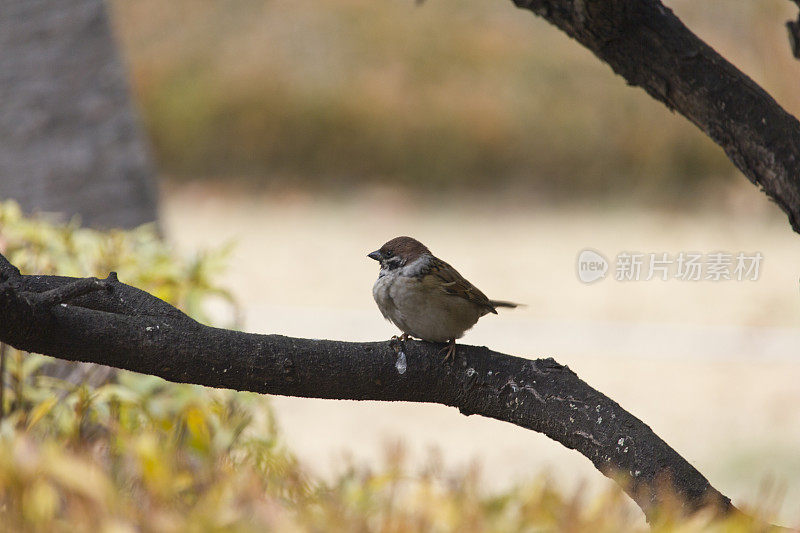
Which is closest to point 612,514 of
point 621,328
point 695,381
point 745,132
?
point 745,132

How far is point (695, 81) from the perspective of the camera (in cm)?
260

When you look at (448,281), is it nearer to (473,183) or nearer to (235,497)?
(235,497)

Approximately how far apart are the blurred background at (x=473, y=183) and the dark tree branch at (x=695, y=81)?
203 inches

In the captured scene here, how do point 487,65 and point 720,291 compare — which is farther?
point 487,65

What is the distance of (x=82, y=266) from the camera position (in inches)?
156

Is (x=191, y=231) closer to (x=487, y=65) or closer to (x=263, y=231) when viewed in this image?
(x=263, y=231)

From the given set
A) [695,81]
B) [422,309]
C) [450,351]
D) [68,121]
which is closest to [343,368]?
[450,351]

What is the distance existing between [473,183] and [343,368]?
12152 mm

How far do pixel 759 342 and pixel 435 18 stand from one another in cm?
882

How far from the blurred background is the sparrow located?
471 centimetres

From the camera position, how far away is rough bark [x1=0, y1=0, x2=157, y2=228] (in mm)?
5742

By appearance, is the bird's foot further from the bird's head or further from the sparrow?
the bird's head

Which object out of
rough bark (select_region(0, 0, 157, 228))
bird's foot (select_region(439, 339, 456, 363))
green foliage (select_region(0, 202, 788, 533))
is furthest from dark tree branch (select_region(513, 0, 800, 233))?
rough bark (select_region(0, 0, 157, 228))

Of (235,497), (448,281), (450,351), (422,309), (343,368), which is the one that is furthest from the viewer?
(448,281)
